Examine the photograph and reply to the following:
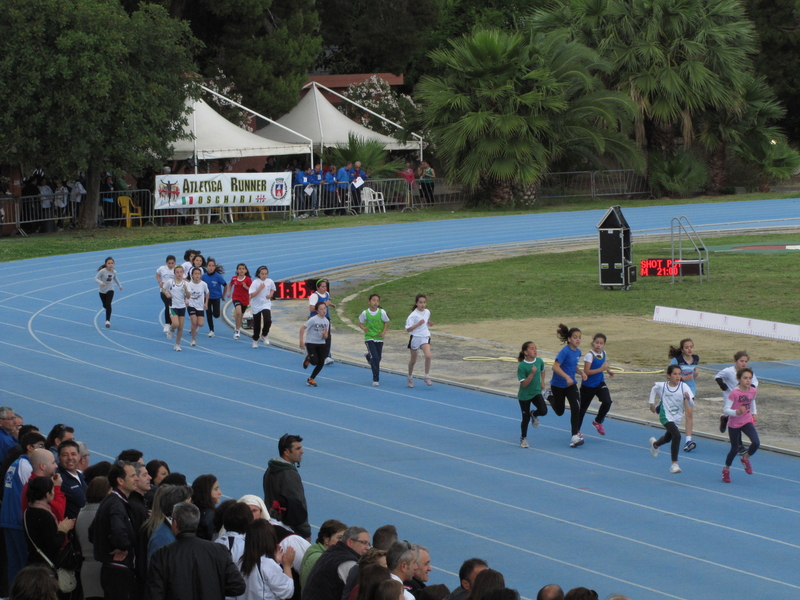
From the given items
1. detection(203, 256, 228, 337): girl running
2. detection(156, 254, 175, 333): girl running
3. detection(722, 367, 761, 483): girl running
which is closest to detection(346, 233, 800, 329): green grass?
detection(203, 256, 228, 337): girl running

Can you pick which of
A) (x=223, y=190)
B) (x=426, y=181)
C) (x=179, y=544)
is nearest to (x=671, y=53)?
(x=426, y=181)

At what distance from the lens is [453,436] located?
13.6 m

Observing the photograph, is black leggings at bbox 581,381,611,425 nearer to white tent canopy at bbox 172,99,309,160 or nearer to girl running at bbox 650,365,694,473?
girl running at bbox 650,365,694,473

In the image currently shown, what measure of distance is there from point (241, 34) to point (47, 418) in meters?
38.0

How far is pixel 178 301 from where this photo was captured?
771 inches

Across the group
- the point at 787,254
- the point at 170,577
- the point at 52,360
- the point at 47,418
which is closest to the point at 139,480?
the point at 170,577

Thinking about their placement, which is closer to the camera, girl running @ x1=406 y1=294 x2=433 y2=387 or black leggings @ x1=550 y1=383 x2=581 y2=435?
black leggings @ x1=550 y1=383 x2=581 y2=435

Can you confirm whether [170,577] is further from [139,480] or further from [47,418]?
[47,418]

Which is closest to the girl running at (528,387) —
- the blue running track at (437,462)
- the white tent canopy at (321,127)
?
the blue running track at (437,462)

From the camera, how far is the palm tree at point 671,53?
46875mm

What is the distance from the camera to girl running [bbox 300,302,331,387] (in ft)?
54.1

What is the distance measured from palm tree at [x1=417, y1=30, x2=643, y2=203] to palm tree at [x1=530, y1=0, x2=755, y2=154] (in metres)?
3.24

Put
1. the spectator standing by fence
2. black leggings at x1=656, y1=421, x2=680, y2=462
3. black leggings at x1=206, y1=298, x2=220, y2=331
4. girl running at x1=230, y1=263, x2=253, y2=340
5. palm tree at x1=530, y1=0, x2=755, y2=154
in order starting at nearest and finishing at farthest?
black leggings at x1=656, y1=421, x2=680, y2=462
girl running at x1=230, y1=263, x2=253, y2=340
black leggings at x1=206, y1=298, x2=220, y2=331
the spectator standing by fence
palm tree at x1=530, y1=0, x2=755, y2=154

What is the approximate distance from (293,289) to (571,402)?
11140 millimetres
